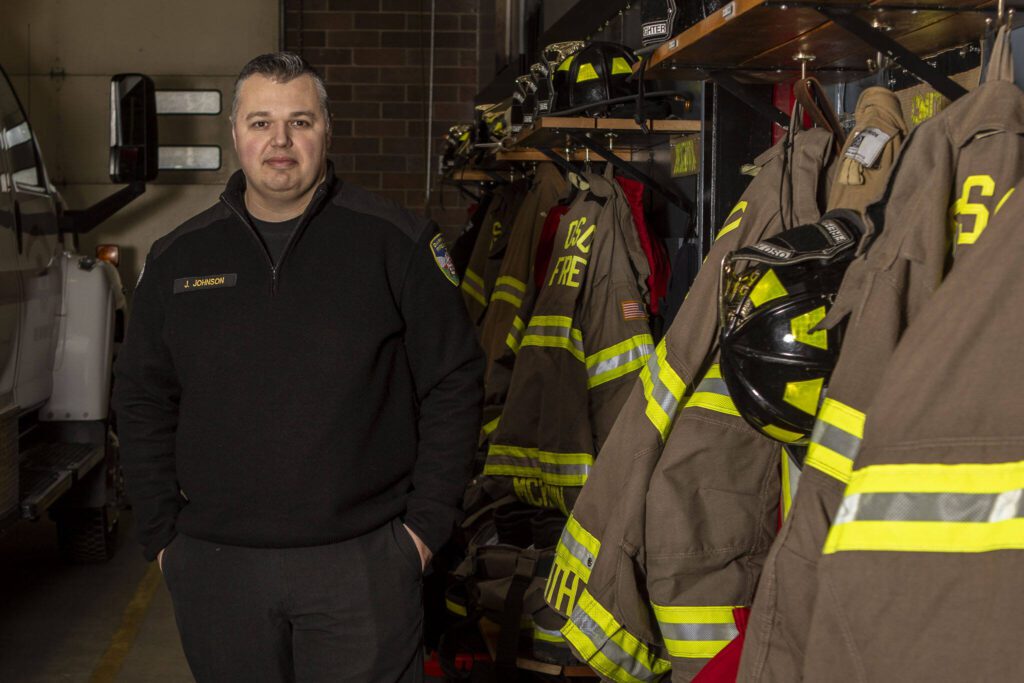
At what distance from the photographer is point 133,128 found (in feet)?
18.4

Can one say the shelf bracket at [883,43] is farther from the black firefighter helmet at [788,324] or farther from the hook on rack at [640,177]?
the hook on rack at [640,177]

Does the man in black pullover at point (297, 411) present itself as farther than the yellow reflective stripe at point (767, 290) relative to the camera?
Yes

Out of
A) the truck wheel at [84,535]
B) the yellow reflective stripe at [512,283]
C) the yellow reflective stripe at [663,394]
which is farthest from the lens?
the truck wheel at [84,535]

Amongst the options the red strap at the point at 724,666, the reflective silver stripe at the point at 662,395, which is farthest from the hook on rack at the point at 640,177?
the red strap at the point at 724,666

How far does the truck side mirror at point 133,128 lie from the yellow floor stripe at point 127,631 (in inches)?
77.1

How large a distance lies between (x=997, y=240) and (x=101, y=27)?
30.9ft

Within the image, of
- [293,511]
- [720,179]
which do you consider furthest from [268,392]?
[720,179]

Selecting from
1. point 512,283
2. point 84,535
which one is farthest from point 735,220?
point 84,535

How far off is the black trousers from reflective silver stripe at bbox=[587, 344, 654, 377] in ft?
4.45

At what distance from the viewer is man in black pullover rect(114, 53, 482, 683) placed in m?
2.52

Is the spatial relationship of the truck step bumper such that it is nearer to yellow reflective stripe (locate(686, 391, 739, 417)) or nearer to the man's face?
the man's face

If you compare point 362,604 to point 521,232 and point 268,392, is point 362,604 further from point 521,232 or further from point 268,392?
point 521,232

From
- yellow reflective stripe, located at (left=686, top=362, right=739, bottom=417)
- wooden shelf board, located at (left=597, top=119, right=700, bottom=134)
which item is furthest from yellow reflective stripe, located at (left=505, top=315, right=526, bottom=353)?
yellow reflective stripe, located at (left=686, top=362, right=739, bottom=417)

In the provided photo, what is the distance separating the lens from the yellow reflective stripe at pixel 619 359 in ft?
12.3
